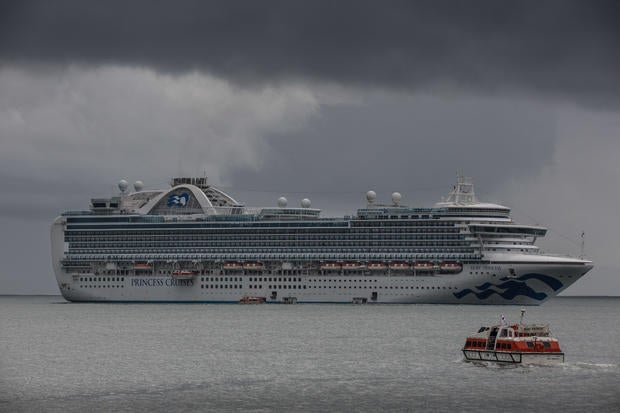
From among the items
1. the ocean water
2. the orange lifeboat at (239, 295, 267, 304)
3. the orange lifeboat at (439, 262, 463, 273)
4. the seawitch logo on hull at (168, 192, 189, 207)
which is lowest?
the ocean water

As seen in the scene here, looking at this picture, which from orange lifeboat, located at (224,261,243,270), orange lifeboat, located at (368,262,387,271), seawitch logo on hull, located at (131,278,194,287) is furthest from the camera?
seawitch logo on hull, located at (131,278,194,287)

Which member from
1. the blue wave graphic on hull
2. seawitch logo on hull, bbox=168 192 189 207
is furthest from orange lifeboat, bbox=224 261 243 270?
the blue wave graphic on hull

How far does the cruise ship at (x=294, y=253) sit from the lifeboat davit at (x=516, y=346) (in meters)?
64.0

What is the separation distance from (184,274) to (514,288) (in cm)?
4272

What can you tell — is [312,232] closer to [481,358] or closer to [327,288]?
[327,288]

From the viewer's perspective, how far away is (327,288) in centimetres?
14638

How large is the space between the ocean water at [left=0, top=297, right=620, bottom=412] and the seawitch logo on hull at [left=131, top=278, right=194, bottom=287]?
36426 millimetres

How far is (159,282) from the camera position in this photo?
15750cm

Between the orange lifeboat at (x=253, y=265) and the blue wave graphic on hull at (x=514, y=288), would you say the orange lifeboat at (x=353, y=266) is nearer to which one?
the orange lifeboat at (x=253, y=265)

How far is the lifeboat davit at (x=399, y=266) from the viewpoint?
14312 centimetres

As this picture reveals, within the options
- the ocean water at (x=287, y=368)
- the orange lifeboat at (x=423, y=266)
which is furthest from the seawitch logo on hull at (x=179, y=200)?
the ocean water at (x=287, y=368)

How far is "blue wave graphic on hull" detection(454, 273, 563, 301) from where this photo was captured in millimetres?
135500

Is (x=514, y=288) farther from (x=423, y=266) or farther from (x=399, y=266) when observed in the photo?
(x=399, y=266)

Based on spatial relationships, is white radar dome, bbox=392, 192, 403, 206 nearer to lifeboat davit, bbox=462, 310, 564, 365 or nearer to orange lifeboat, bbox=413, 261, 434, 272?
orange lifeboat, bbox=413, 261, 434, 272
